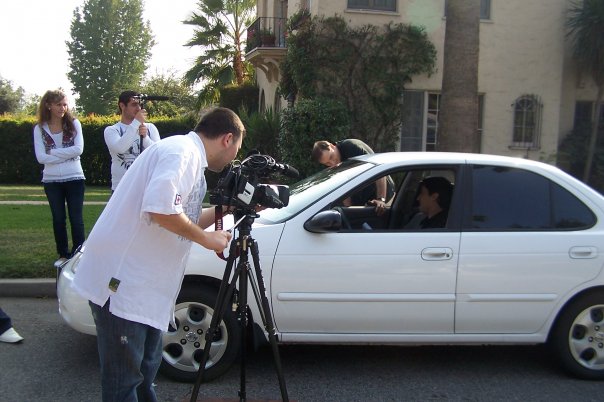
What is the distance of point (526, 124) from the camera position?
583 inches

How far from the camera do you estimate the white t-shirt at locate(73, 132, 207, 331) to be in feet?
8.14

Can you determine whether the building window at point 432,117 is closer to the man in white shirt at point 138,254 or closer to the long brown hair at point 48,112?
the long brown hair at point 48,112

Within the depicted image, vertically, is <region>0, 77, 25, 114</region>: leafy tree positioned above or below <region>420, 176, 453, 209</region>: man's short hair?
above

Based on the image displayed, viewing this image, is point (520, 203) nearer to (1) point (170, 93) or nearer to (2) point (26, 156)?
(2) point (26, 156)

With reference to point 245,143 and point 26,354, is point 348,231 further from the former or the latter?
point 245,143

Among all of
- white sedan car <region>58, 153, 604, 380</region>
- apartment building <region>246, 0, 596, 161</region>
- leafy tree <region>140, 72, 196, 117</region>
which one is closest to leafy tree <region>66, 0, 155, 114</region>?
leafy tree <region>140, 72, 196, 117</region>

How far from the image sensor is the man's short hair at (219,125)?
2.70 meters

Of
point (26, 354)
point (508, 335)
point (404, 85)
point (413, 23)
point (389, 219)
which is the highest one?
point (413, 23)

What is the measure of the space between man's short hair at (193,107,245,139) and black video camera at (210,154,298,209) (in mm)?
262

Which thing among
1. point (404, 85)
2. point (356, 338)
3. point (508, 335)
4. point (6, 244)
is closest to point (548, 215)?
point (508, 335)

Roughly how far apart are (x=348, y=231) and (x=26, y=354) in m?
2.58

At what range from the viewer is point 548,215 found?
14.5 ft

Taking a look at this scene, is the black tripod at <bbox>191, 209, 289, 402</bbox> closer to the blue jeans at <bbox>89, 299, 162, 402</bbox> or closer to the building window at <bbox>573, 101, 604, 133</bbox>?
the blue jeans at <bbox>89, 299, 162, 402</bbox>

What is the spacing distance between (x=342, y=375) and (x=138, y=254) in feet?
7.61
